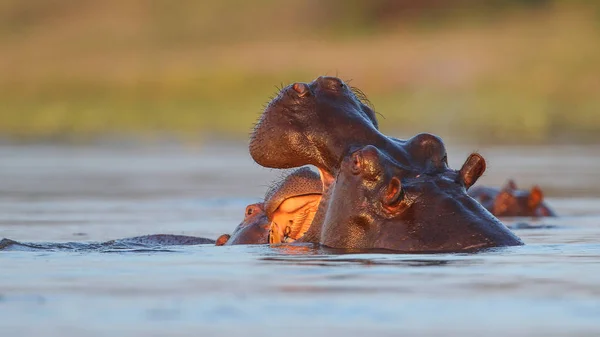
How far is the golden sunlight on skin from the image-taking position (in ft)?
23.2

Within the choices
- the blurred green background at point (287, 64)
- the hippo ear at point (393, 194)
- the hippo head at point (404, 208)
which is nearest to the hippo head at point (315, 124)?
the hippo head at point (404, 208)

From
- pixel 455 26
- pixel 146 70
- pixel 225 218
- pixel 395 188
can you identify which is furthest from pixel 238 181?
pixel 455 26

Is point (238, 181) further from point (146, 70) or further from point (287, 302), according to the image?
point (146, 70)

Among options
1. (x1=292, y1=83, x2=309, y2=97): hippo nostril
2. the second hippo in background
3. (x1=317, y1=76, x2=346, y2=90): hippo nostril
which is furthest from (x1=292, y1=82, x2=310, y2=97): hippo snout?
the second hippo in background

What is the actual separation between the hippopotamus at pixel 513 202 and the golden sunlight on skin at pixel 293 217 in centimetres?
369

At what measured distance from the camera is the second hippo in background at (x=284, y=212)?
6965 millimetres

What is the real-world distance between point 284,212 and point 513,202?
4.01 meters

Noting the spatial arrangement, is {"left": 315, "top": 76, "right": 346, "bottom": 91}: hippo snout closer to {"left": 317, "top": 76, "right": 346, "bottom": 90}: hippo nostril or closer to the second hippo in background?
{"left": 317, "top": 76, "right": 346, "bottom": 90}: hippo nostril

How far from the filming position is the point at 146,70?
40.0m

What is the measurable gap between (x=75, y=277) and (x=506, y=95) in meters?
26.3

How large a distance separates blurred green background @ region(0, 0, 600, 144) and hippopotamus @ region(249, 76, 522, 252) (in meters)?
16.0

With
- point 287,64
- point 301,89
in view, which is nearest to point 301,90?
point 301,89

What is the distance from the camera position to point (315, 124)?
6.55m

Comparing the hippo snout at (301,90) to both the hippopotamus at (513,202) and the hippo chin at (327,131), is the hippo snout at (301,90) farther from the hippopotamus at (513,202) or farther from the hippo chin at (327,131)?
the hippopotamus at (513,202)
